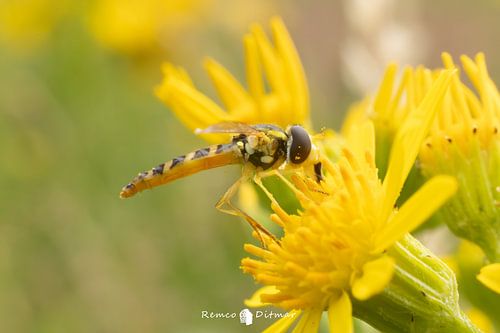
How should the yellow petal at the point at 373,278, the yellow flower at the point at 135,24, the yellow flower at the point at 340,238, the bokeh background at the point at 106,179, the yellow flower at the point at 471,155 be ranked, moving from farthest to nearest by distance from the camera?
1. the yellow flower at the point at 135,24
2. the bokeh background at the point at 106,179
3. the yellow flower at the point at 471,155
4. the yellow flower at the point at 340,238
5. the yellow petal at the point at 373,278

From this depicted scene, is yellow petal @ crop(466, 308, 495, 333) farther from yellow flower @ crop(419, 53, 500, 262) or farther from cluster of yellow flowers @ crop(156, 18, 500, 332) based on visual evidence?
yellow flower @ crop(419, 53, 500, 262)

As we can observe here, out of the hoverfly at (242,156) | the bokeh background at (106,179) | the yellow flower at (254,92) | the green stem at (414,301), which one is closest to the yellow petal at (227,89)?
the yellow flower at (254,92)

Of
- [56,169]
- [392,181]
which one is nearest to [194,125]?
[392,181]

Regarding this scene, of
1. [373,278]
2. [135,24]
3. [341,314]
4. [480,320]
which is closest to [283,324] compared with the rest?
[341,314]

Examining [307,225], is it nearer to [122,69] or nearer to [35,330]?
[35,330]

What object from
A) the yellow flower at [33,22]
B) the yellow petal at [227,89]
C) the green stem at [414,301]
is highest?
the yellow flower at [33,22]

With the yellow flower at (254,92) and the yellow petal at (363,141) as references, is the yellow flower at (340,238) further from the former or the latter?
the yellow flower at (254,92)
